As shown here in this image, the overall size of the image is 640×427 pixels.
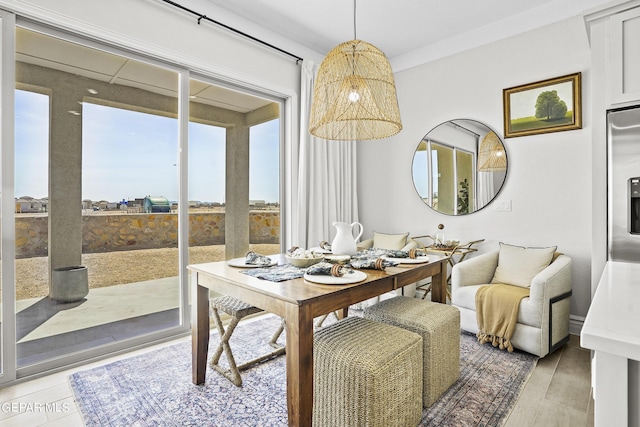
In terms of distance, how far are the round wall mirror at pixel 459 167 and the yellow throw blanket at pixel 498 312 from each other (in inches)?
44.0

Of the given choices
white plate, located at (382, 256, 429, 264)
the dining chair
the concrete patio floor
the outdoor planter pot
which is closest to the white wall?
white plate, located at (382, 256, 429, 264)

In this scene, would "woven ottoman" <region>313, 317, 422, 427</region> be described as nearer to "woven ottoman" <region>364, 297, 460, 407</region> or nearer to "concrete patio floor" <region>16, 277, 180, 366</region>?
"woven ottoman" <region>364, 297, 460, 407</region>

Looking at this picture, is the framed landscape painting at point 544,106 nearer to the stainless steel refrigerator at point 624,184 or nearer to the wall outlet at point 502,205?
the wall outlet at point 502,205

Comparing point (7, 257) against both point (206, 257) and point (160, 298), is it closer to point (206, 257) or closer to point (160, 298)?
point (160, 298)

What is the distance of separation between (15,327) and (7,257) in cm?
46

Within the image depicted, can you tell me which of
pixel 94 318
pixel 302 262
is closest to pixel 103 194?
pixel 94 318

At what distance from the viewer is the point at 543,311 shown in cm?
238

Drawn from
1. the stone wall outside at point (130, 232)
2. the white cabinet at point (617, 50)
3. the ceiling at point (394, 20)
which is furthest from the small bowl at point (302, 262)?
the ceiling at point (394, 20)

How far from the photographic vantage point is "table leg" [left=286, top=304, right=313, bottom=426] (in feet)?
4.65

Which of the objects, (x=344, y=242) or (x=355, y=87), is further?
(x=344, y=242)

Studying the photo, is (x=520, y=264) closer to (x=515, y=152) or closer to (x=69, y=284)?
(x=515, y=152)

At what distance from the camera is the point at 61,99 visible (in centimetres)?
238

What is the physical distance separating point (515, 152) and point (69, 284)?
3954 millimetres

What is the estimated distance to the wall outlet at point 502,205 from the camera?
10.9ft
